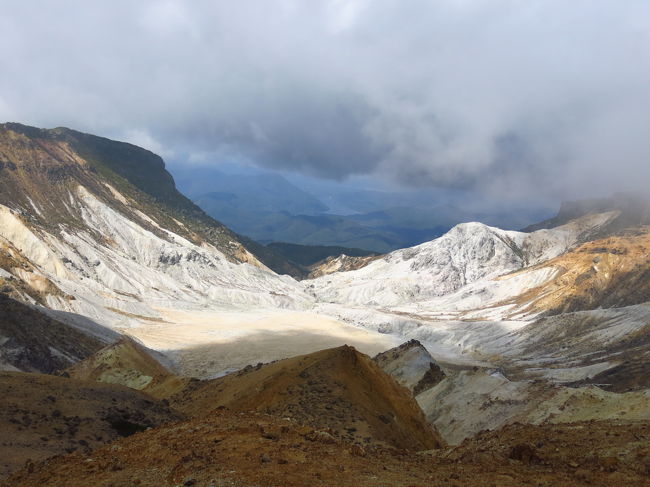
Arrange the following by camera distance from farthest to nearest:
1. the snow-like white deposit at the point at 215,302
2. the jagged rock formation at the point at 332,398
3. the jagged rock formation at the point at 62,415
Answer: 1. the snow-like white deposit at the point at 215,302
2. the jagged rock formation at the point at 332,398
3. the jagged rock formation at the point at 62,415

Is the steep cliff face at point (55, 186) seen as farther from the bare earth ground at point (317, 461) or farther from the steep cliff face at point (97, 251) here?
the bare earth ground at point (317, 461)

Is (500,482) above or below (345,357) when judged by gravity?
below

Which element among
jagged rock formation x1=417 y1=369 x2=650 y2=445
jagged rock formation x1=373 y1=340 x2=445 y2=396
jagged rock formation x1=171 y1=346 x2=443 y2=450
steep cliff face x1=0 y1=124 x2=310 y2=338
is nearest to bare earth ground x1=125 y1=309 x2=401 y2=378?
steep cliff face x1=0 y1=124 x2=310 y2=338

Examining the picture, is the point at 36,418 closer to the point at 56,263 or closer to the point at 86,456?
the point at 86,456

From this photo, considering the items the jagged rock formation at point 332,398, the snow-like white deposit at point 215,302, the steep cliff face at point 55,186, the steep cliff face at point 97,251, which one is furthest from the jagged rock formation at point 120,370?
the steep cliff face at point 55,186

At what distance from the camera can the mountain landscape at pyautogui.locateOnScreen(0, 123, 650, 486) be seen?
1509cm

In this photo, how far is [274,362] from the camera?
34.5 meters

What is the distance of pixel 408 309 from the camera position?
172 m

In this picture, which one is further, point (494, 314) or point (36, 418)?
point (494, 314)

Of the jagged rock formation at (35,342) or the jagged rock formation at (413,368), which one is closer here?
the jagged rock formation at (35,342)

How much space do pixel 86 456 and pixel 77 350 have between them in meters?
54.6

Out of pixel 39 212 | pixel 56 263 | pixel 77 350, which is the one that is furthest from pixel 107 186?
pixel 77 350

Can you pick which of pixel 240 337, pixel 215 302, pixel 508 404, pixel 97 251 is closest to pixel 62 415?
pixel 508 404

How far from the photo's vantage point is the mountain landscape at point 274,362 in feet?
49.5
